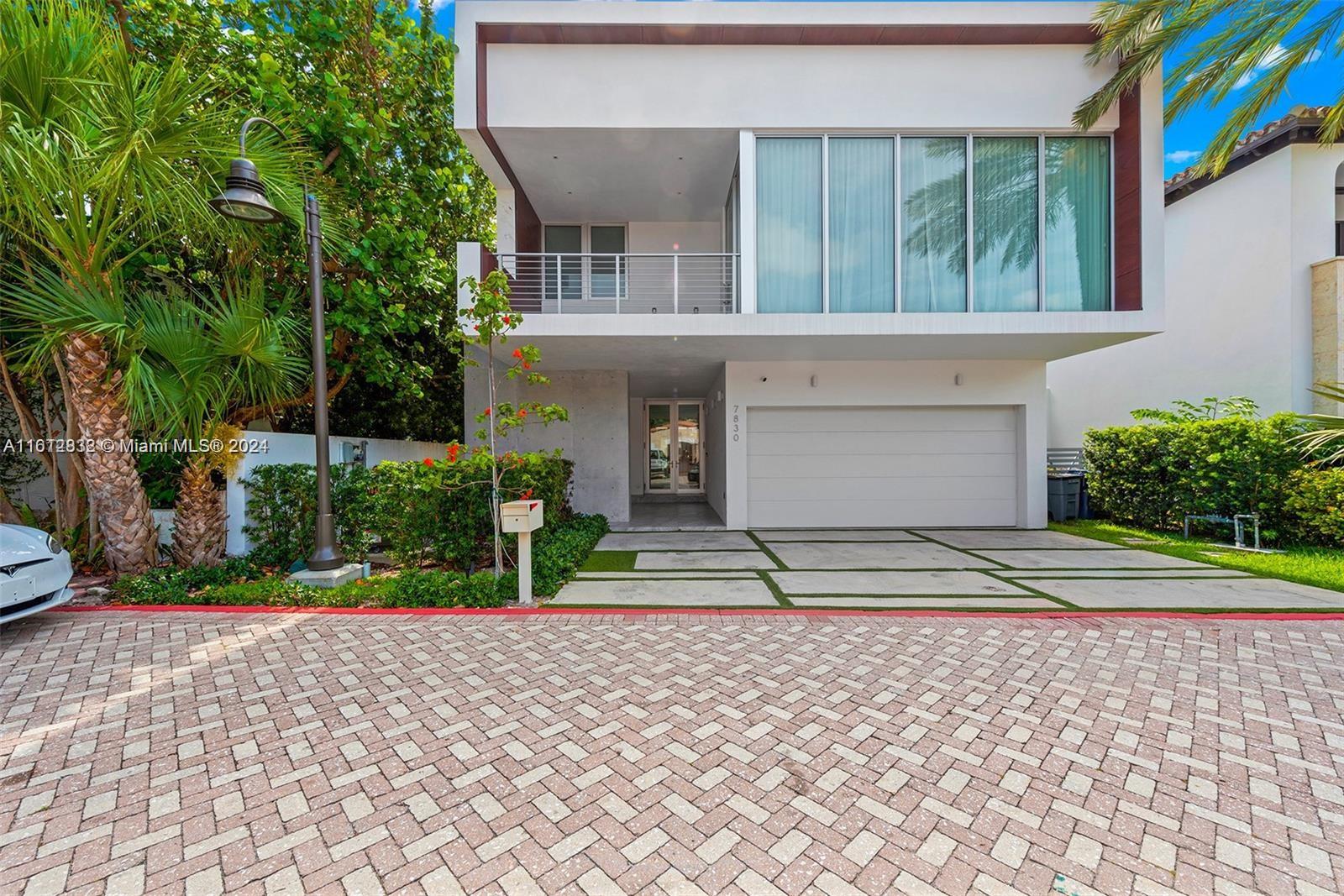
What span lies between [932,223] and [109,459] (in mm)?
10752

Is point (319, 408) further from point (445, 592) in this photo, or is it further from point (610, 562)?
point (610, 562)

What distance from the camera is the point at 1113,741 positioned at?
269cm

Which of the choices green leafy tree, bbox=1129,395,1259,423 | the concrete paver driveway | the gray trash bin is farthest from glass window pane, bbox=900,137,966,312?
green leafy tree, bbox=1129,395,1259,423

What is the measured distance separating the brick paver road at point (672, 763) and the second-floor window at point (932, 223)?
5233 millimetres

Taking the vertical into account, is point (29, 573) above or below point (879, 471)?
below

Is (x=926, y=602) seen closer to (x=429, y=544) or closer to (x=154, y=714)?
(x=429, y=544)

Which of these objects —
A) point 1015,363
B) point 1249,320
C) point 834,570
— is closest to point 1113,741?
point 834,570

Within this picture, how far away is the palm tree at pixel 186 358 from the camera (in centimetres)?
480

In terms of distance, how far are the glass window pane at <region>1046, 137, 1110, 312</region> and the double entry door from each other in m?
8.76

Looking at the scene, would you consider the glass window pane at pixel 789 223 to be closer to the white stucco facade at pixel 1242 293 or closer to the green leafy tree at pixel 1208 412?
the green leafy tree at pixel 1208 412

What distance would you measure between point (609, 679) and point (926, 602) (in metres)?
3.43

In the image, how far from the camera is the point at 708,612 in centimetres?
471

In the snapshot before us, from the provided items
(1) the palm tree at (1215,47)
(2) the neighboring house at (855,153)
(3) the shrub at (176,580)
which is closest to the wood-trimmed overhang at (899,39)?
(2) the neighboring house at (855,153)

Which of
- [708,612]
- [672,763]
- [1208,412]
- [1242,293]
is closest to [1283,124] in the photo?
[1242,293]
